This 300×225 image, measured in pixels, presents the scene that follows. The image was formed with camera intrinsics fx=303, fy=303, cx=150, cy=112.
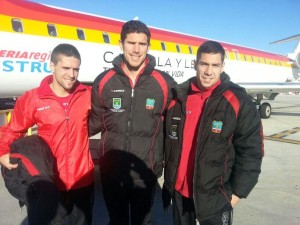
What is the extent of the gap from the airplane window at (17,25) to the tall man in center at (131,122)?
5410mm

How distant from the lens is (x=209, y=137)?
2447mm

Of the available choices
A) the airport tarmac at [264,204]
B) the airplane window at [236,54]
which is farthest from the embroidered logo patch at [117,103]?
the airplane window at [236,54]

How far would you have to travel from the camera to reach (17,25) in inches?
287

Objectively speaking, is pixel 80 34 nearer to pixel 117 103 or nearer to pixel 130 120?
pixel 117 103

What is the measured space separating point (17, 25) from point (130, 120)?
19.2 feet

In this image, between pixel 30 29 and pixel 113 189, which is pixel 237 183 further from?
pixel 30 29

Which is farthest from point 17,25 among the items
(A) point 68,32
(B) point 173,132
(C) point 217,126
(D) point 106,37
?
(C) point 217,126

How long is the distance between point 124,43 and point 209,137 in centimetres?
116

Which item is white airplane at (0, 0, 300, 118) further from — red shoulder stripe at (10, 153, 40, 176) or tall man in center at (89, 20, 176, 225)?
red shoulder stripe at (10, 153, 40, 176)

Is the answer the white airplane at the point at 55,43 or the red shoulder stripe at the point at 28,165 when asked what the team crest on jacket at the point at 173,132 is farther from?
the white airplane at the point at 55,43

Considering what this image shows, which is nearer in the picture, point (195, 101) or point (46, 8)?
point (195, 101)

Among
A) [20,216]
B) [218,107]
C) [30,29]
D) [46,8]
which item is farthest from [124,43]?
[46,8]

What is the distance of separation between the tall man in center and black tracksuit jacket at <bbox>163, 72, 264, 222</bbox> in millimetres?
534

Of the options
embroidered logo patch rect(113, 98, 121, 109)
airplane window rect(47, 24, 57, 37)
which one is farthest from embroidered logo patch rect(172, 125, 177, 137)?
airplane window rect(47, 24, 57, 37)
